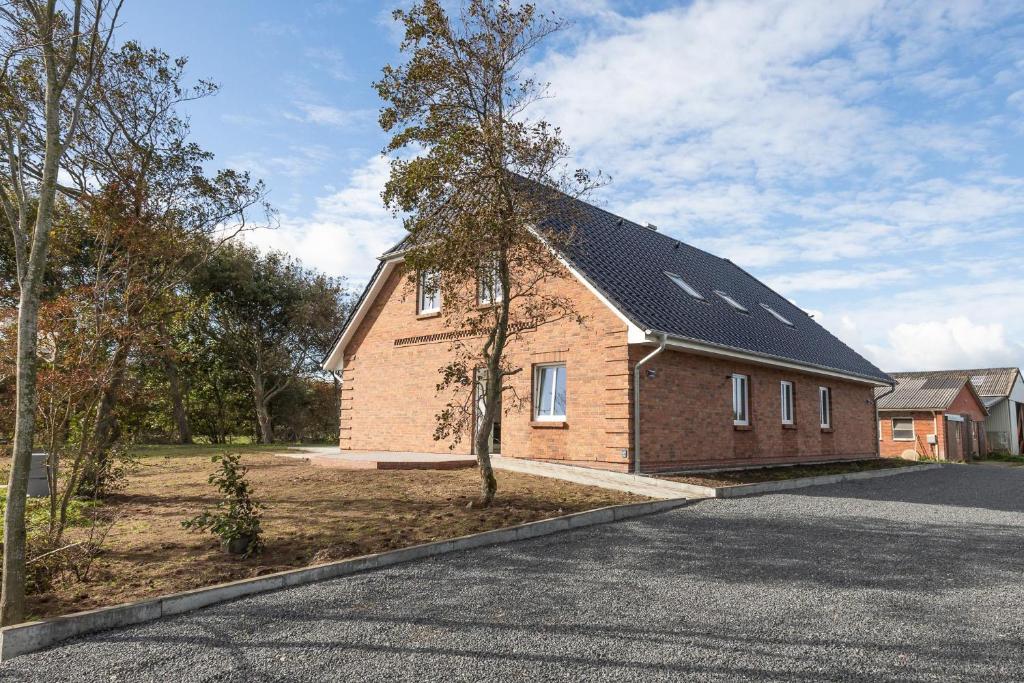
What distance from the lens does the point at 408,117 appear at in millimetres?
9703

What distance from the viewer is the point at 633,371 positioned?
42.0ft

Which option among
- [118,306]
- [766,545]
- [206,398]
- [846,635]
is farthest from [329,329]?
[846,635]

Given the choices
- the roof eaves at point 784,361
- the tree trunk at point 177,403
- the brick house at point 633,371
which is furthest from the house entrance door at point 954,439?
the tree trunk at point 177,403

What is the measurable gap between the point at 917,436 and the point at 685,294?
2211 centimetres

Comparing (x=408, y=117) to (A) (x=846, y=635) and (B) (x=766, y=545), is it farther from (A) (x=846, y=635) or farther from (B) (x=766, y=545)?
(A) (x=846, y=635)

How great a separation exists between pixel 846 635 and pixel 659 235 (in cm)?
1692

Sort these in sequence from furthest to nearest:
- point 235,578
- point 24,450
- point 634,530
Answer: point 634,530 < point 235,578 < point 24,450

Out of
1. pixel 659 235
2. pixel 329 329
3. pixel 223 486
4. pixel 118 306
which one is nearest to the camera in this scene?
pixel 223 486

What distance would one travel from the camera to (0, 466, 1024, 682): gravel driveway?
4.36 metres

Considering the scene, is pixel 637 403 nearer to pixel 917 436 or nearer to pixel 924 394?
pixel 917 436

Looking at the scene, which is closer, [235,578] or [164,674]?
[164,674]

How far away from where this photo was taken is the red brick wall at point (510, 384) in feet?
42.7

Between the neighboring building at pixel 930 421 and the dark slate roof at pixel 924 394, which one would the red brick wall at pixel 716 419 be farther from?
the dark slate roof at pixel 924 394

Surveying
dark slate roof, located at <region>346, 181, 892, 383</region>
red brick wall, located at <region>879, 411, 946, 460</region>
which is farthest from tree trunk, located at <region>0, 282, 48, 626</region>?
red brick wall, located at <region>879, 411, 946, 460</region>
